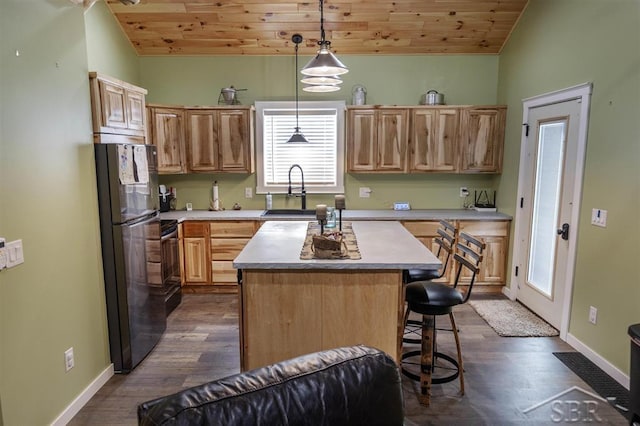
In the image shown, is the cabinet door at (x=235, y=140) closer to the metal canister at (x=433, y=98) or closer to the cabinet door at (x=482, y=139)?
the metal canister at (x=433, y=98)

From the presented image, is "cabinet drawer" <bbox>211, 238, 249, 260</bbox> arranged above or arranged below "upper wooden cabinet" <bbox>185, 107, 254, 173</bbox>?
below

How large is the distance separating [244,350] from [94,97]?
1.99 metres

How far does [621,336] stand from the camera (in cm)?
276

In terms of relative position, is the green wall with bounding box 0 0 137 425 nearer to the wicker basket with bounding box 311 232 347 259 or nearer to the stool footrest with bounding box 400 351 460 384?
the wicker basket with bounding box 311 232 347 259

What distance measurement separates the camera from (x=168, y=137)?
4.53 metres

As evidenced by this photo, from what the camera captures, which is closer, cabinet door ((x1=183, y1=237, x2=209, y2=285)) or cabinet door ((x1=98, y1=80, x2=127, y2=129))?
cabinet door ((x1=98, y1=80, x2=127, y2=129))

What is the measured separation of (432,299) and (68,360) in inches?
91.1

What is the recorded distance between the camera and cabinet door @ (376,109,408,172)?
461 centimetres

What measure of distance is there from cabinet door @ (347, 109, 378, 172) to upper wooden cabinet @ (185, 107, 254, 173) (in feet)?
3.96

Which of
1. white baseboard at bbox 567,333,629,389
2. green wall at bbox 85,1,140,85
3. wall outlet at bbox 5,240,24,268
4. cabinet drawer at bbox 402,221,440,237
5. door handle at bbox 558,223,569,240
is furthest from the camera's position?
cabinet drawer at bbox 402,221,440,237

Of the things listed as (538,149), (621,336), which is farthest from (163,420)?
(538,149)

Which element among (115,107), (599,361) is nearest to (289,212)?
(115,107)

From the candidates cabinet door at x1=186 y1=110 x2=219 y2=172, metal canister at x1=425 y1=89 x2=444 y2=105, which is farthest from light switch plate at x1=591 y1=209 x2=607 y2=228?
cabinet door at x1=186 y1=110 x2=219 y2=172

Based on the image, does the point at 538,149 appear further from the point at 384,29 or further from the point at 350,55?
the point at 350,55
